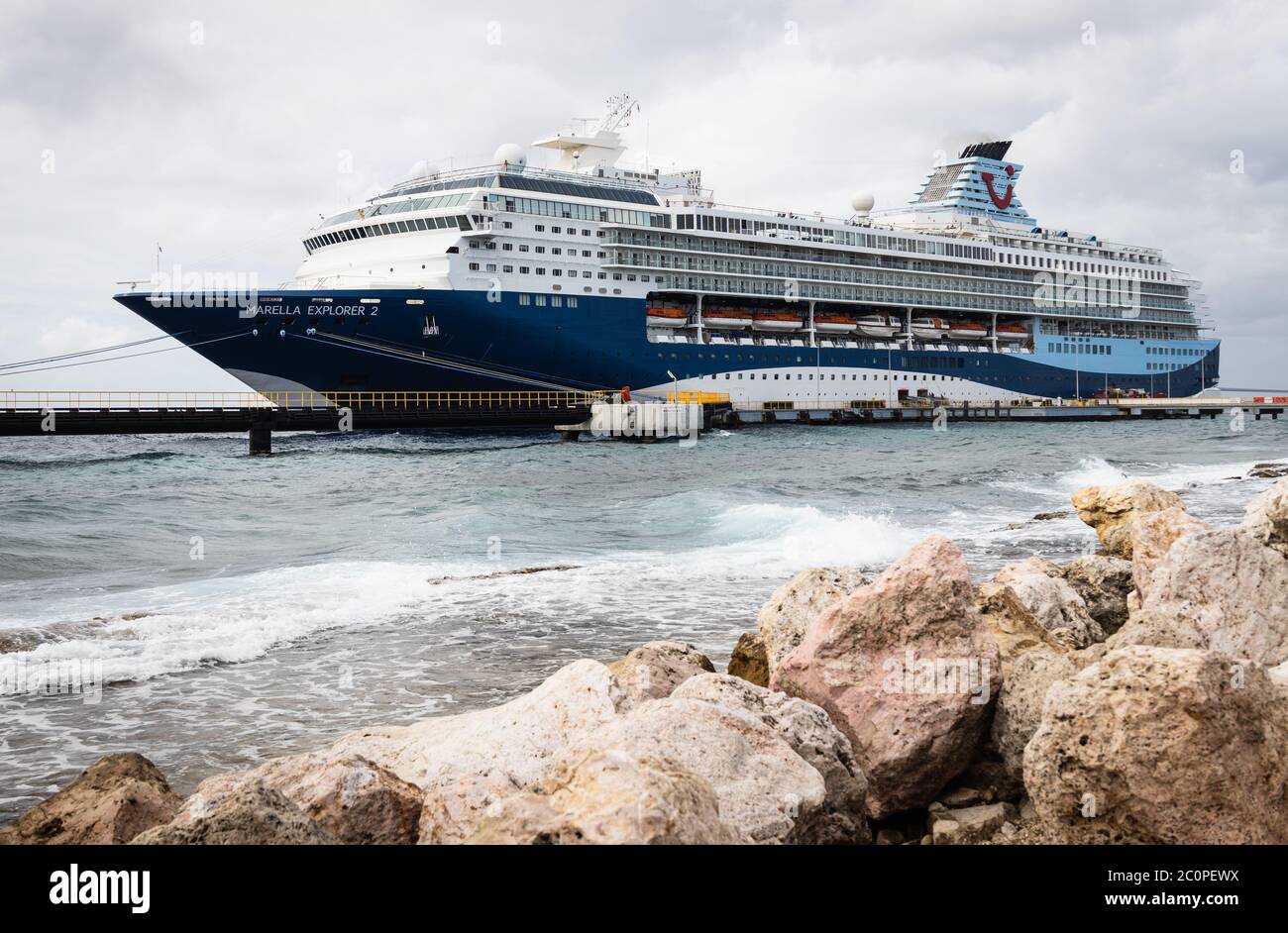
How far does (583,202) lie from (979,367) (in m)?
31.6

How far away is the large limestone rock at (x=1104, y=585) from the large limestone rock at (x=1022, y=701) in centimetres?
353

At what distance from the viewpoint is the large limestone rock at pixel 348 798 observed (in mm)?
4383

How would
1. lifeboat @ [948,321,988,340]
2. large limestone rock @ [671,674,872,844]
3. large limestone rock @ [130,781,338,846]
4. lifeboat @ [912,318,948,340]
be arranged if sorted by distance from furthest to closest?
lifeboat @ [948,321,988,340] → lifeboat @ [912,318,948,340] → large limestone rock @ [671,674,872,844] → large limestone rock @ [130,781,338,846]

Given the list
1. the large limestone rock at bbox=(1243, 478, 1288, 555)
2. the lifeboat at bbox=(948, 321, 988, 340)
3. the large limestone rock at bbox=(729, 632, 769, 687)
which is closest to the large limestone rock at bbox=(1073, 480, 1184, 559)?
the large limestone rock at bbox=(1243, 478, 1288, 555)

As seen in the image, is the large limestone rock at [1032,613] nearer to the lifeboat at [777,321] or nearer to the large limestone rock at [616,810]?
the large limestone rock at [616,810]

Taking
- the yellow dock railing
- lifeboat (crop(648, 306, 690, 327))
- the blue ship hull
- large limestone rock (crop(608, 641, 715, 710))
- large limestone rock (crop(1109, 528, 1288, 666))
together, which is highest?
lifeboat (crop(648, 306, 690, 327))

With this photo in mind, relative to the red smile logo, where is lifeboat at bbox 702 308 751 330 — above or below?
below

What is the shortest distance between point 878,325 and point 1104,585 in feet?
180

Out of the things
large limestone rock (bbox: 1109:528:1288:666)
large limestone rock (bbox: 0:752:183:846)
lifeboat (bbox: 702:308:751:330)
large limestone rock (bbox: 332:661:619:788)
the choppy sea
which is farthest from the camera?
lifeboat (bbox: 702:308:751:330)

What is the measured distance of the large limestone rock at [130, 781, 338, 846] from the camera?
3568mm

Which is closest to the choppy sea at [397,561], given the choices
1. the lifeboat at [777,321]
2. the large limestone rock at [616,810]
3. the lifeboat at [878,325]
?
the large limestone rock at [616,810]

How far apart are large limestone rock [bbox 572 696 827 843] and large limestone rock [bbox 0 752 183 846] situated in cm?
221

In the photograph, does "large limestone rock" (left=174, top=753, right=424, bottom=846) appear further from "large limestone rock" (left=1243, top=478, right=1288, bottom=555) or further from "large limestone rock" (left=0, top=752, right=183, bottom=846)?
"large limestone rock" (left=1243, top=478, right=1288, bottom=555)
